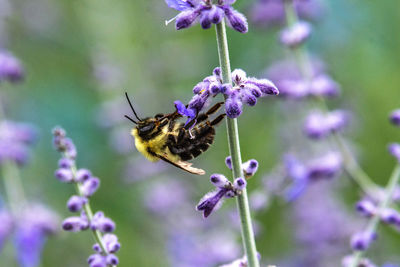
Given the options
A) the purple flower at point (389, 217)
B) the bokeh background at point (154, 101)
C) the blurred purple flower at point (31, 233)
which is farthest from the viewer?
the bokeh background at point (154, 101)

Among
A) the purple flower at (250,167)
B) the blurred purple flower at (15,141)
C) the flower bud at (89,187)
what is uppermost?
the blurred purple flower at (15,141)

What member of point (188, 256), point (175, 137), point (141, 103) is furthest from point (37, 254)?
point (141, 103)

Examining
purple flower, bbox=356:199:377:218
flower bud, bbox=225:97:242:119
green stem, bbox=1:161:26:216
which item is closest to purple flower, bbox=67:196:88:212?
flower bud, bbox=225:97:242:119

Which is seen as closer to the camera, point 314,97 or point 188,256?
point 314,97

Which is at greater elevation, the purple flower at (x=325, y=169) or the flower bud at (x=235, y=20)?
the purple flower at (x=325, y=169)

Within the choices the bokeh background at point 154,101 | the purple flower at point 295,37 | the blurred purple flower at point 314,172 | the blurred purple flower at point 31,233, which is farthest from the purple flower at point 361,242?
the bokeh background at point 154,101

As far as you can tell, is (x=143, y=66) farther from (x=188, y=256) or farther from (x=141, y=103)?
(x=188, y=256)

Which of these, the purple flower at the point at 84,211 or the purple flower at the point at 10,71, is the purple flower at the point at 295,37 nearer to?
the purple flower at the point at 84,211
